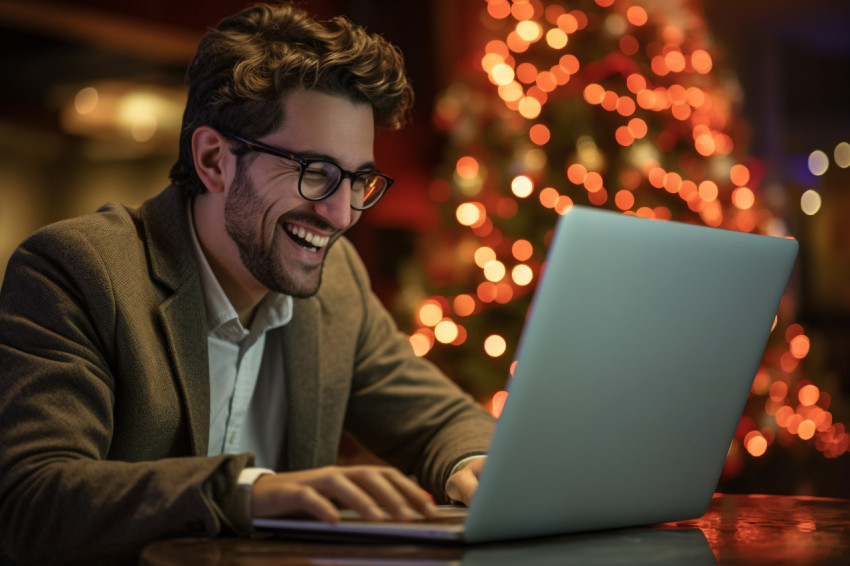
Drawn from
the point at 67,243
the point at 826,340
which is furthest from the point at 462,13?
the point at 67,243

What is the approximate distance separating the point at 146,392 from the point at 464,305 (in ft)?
6.59

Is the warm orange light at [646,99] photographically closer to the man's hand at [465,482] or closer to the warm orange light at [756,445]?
the warm orange light at [756,445]

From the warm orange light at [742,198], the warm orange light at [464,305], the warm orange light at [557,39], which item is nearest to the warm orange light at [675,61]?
the warm orange light at [557,39]

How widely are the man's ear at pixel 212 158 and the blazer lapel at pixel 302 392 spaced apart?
0.23 metres

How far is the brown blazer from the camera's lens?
869 millimetres

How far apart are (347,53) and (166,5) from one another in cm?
248

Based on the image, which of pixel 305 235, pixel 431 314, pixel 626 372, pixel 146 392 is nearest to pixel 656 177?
pixel 431 314

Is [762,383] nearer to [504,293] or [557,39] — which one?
[504,293]

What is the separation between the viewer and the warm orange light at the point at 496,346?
3.03 meters

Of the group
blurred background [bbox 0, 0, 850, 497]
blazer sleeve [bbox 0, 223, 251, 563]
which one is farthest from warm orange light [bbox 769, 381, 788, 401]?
blazer sleeve [bbox 0, 223, 251, 563]

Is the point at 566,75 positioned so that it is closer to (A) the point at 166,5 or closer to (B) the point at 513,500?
(A) the point at 166,5

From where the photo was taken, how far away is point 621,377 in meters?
0.77

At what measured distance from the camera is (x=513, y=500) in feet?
2.45

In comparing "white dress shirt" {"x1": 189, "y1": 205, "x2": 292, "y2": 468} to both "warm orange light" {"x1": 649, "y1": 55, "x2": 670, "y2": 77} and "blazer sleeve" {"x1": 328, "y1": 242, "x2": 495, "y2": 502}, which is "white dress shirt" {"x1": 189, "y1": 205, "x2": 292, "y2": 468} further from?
"warm orange light" {"x1": 649, "y1": 55, "x2": 670, "y2": 77}
